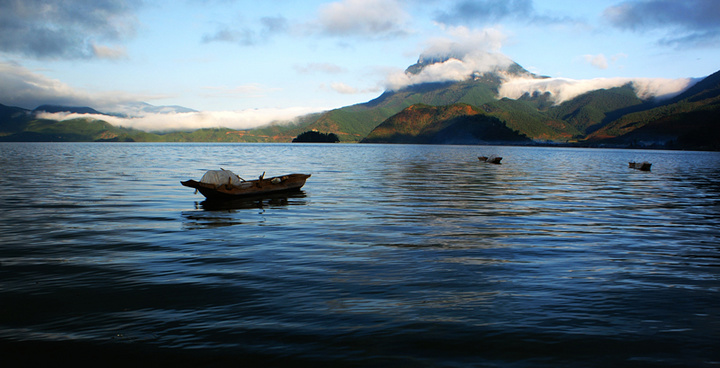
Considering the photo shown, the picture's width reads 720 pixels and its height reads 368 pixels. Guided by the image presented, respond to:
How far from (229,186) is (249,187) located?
1551mm

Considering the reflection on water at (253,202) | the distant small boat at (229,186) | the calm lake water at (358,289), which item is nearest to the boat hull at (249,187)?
the distant small boat at (229,186)

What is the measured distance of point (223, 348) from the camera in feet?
24.1

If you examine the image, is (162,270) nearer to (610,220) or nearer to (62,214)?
(62,214)

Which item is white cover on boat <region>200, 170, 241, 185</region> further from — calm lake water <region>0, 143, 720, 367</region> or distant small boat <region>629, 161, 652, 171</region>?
distant small boat <region>629, 161, 652, 171</region>

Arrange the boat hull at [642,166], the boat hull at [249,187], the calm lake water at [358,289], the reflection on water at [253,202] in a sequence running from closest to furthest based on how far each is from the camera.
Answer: the calm lake water at [358,289] < the reflection on water at [253,202] < the boat hull at [249,187] < the boat hull at [642,166]

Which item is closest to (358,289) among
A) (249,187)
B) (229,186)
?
(229,186)

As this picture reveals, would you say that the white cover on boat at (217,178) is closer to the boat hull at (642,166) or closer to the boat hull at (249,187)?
the boat hull at (249,187)

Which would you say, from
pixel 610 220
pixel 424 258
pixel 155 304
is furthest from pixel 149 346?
pixel 610 220

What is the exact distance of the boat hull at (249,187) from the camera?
84.7 ft

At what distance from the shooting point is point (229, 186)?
26.8 meters

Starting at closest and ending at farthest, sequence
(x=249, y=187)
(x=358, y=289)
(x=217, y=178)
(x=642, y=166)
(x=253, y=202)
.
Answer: (x=358, y=289)
(x=217, y=178)
(x=253, y=202)
(x=249, y=187)
(x=642, y=166)

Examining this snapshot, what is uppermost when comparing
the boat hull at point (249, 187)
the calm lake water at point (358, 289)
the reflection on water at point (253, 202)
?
the boat hull at point (249, 187)

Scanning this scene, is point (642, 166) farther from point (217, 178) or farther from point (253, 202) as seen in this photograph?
point (217, 178)

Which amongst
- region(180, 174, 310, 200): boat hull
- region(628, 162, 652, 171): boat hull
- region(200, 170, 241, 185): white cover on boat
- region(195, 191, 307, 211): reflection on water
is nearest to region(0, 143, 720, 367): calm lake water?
region(195, 191, 307, 211): reflection on water
